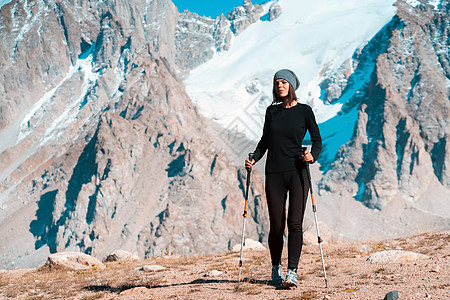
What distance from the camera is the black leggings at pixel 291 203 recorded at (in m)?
7.01

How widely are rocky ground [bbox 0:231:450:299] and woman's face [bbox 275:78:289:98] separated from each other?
3377 mm

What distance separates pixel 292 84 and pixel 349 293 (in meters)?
3.63

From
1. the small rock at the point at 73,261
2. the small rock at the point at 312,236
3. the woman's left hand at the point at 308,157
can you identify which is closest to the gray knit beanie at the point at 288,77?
the woman's left hand at the point at 308,157

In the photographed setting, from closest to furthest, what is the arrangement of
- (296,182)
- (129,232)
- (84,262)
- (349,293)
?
(349,293)
(296,182)
(84,262)
(129,232)

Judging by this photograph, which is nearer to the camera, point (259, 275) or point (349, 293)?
point (349, 293)

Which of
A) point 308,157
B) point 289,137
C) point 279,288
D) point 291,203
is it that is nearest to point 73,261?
point 279,288

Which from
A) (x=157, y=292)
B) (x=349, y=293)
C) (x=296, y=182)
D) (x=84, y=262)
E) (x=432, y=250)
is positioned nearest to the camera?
(x=349, y=293)

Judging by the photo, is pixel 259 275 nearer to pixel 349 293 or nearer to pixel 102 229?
pixel 349 293

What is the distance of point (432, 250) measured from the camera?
10.8m

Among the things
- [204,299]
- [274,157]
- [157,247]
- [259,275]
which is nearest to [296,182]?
[274,157]

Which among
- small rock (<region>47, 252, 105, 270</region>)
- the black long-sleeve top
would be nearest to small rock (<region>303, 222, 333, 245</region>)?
small rock (<region>47, 252, 105, 270</region>)

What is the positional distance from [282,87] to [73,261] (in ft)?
40.3

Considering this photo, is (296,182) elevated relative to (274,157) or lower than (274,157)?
lower

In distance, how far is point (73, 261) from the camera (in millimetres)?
15812
